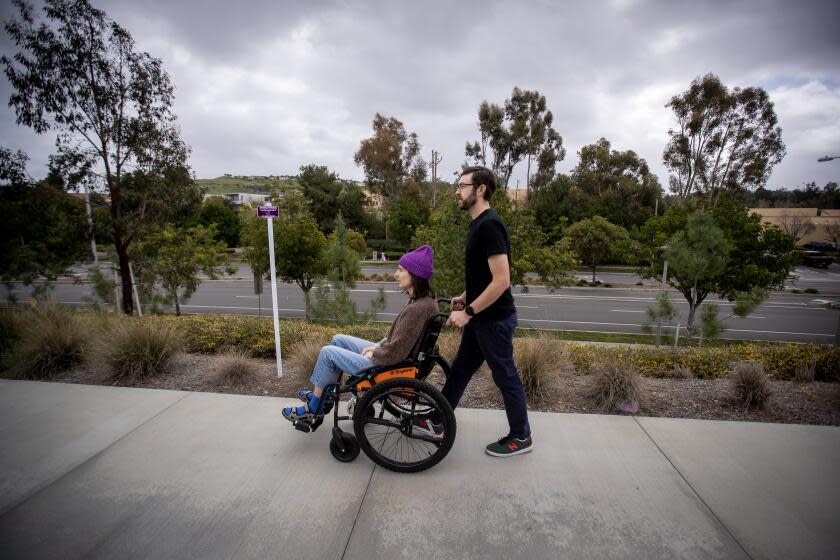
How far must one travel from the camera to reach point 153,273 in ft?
37.1

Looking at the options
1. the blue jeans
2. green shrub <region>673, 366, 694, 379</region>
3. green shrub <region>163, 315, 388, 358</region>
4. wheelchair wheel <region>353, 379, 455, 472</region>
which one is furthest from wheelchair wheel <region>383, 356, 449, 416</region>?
green shrub <region>673, 366, 694, 379</region>

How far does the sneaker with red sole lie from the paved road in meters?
Answer: 11.4

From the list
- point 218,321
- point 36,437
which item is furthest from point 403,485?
point 218,321

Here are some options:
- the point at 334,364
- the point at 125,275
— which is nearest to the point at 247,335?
the point at 334,364

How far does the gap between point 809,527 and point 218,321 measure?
237 inches

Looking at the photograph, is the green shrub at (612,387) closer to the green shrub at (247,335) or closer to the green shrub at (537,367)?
the green shrub at (537,367)

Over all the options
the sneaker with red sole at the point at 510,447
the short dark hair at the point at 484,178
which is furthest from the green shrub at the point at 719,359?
the short dark hair at the point at 484,178

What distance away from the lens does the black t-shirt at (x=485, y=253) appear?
2438mm

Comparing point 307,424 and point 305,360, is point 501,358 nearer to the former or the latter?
point 307,424

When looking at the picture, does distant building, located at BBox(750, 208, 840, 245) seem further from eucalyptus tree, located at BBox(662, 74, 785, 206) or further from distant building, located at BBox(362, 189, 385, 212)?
distant building, located at BBox(362, 189, 385, 212)

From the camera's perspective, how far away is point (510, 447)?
8.84ft

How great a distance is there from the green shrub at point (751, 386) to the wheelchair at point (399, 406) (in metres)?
2.52

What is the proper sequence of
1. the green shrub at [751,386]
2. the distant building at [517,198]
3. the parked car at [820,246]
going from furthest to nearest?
the parked car at [820,246] → the distant building at [517,198] → the green shrub at [751,386]

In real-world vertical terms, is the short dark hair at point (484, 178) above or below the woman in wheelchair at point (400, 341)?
above
